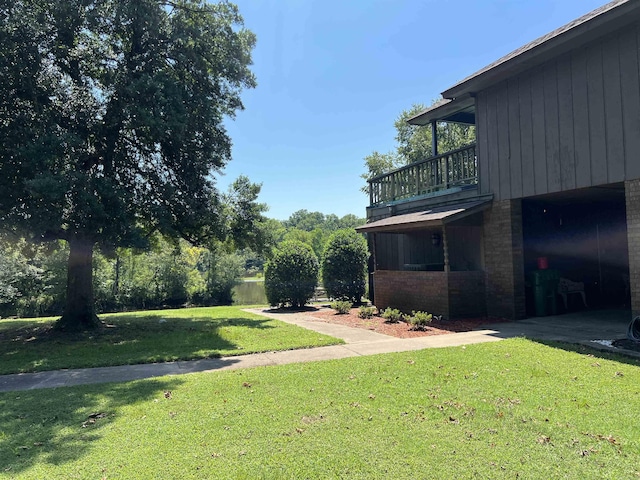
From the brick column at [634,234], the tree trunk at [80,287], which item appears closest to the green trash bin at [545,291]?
the brick column at [634,234]

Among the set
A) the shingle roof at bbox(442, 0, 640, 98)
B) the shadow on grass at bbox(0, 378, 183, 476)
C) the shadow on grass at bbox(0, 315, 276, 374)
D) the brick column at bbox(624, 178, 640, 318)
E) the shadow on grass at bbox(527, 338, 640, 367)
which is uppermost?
the shingle roof at bbox(442, 0, 640, 98)

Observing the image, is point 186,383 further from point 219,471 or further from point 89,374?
point 219,471

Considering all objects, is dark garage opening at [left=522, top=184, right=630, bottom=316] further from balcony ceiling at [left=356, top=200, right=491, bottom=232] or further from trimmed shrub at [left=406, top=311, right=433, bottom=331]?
trimmed shrub at [left=406, top=311, right=433, bottom=331]

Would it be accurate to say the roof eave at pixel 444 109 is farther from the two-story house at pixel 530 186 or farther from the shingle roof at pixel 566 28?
the shingle roof at pixel 566 28

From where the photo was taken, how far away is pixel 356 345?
782 cm

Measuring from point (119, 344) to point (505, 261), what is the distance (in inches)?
354

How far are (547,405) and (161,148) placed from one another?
1043cm

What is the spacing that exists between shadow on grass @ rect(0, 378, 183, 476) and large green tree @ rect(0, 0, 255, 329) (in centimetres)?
432

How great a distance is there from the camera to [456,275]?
10734 millimetres

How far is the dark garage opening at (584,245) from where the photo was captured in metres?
11.1

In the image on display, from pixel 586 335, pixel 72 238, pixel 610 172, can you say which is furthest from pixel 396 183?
pixel 72 238

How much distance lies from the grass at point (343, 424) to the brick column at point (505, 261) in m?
4.56

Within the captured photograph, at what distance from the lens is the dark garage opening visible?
36.5ft

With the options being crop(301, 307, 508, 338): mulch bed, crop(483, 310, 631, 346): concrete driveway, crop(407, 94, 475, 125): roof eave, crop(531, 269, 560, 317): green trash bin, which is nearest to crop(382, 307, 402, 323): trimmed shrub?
crop(301, 307, 508, 338): mulch bed
